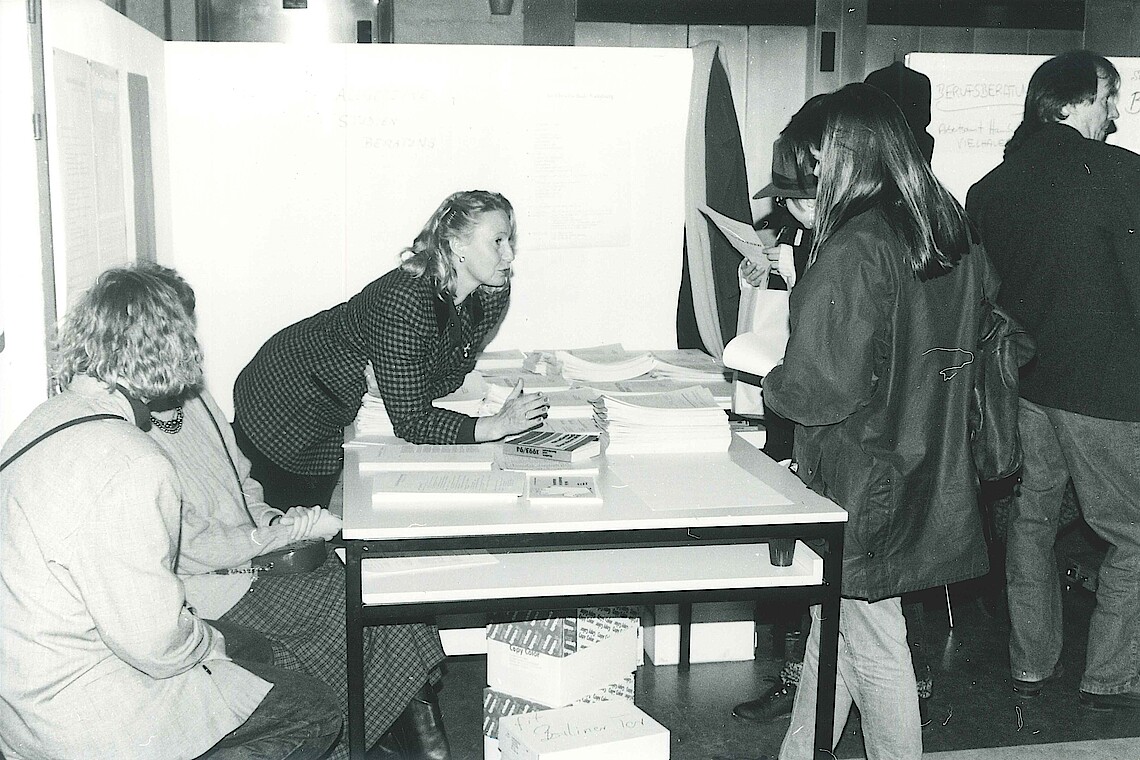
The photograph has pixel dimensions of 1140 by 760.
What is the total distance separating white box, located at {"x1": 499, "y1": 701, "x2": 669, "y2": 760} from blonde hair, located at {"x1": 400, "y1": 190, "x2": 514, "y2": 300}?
1.01m

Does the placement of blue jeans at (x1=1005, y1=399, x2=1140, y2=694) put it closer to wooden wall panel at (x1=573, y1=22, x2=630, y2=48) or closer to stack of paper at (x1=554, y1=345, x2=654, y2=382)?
stack of paper at (x1=554, y1=345, x2=654, y2=382)

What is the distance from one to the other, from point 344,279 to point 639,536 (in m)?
2.09

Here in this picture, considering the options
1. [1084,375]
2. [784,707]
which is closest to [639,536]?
[784,707]

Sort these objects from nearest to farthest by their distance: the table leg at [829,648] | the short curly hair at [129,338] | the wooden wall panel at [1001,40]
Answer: the short curly hair at [129,338] → the table leg at [829,648] → the wooden wall panel at [1001,40]

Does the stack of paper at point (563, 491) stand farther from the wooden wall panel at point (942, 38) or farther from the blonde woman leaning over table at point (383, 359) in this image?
the wooden wall panel at point (942, 38)

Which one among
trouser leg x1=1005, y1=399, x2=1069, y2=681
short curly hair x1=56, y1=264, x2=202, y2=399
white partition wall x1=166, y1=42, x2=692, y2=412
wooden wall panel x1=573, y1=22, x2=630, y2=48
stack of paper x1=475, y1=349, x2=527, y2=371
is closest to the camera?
short curly hair x1=56, y1=264, x2=202, y2=399

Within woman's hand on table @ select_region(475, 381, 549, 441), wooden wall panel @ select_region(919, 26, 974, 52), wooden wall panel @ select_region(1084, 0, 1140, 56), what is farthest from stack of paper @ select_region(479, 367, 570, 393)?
wooden wall panel @ select_region(919, 26, 974, 52)

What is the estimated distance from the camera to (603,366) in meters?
3.31

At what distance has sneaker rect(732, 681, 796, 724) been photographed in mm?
2908

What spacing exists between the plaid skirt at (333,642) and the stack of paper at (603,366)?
99cm

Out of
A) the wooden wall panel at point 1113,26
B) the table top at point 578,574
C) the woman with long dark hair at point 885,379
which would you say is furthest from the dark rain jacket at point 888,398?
the wooden wall panel at point 1113,26

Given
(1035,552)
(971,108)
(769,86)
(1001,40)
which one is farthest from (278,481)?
(1001,40)

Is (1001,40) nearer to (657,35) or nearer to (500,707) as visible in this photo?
(657,35)

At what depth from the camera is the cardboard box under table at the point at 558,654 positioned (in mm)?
2492
